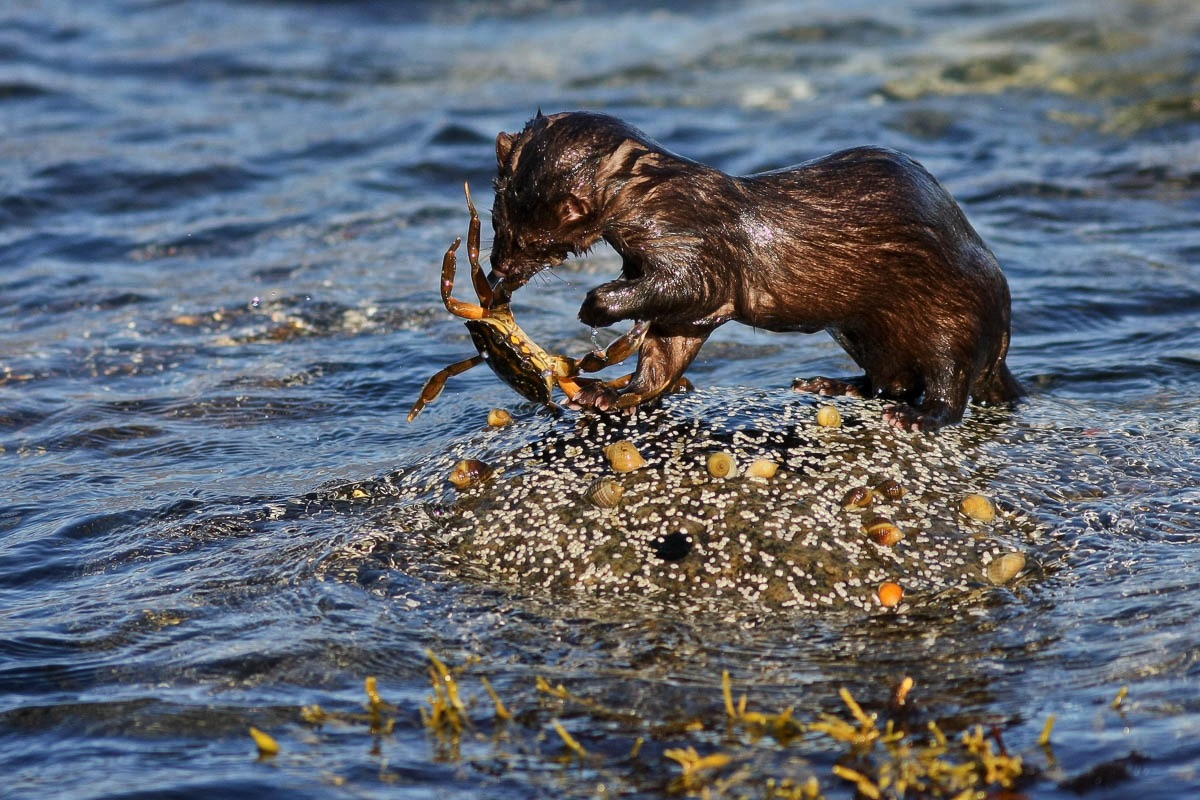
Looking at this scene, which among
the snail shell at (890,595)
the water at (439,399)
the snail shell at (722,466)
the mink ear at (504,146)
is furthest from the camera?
the mink ear at (504,146)

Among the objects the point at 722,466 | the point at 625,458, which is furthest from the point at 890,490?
the point at 625,458

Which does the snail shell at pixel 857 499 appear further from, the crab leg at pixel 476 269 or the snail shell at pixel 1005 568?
the crab leg at pixel 476 269

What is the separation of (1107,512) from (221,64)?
463 inches

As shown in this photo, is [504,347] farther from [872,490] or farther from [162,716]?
[162,716]

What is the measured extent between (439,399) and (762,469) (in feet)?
7.42

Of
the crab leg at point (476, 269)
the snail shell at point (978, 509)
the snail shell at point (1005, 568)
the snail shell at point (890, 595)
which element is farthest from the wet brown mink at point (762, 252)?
the snail shell at point (890, 595)

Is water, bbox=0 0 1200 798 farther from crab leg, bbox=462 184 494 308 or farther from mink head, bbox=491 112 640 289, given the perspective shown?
mink head, bbox=491 112 640 289

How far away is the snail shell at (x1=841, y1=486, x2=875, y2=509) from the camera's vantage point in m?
5.11

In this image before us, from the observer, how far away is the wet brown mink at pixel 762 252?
18.0 feet

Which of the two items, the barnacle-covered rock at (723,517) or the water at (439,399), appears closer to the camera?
the water at (439,399)

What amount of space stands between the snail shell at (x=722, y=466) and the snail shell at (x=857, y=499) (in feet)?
1.31

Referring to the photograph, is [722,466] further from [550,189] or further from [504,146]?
[504,146]

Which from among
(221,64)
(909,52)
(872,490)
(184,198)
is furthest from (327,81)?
(872,490)

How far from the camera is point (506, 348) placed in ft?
18.6
